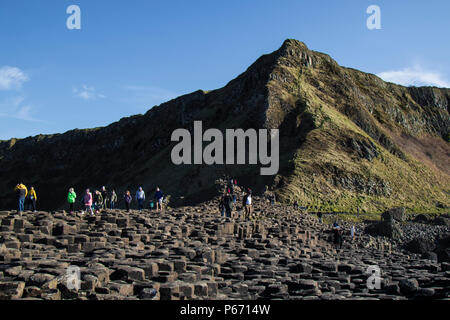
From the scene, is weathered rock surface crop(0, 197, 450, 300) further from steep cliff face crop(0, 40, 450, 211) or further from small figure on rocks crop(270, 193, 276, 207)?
steep cliff face crop(0, 40, 450, 211)

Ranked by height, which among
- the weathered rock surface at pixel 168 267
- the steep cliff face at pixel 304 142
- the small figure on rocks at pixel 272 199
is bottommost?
the weathered rock surface at pixel 168 267

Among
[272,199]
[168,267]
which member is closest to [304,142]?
[272,199]

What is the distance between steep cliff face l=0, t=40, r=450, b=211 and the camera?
2105 inches

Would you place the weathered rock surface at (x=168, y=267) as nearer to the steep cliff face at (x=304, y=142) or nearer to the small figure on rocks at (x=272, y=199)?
the small figure on rocks at (x=272, y=199)

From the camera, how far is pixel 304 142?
57.7 meters

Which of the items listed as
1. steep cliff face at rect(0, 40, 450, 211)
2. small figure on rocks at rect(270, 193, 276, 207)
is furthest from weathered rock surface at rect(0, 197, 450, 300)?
steep cliff face at rect(0, 40, 450, 211)

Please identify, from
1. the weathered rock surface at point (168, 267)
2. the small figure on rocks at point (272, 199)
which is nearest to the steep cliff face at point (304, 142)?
the small figure on rocks at point (272, 199)

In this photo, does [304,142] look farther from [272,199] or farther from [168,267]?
[168,267]

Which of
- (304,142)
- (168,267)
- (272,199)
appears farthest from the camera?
(304,142)

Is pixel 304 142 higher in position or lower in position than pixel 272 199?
higher

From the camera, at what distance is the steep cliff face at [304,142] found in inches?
2105

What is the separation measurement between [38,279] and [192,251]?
A: 19.3ft
